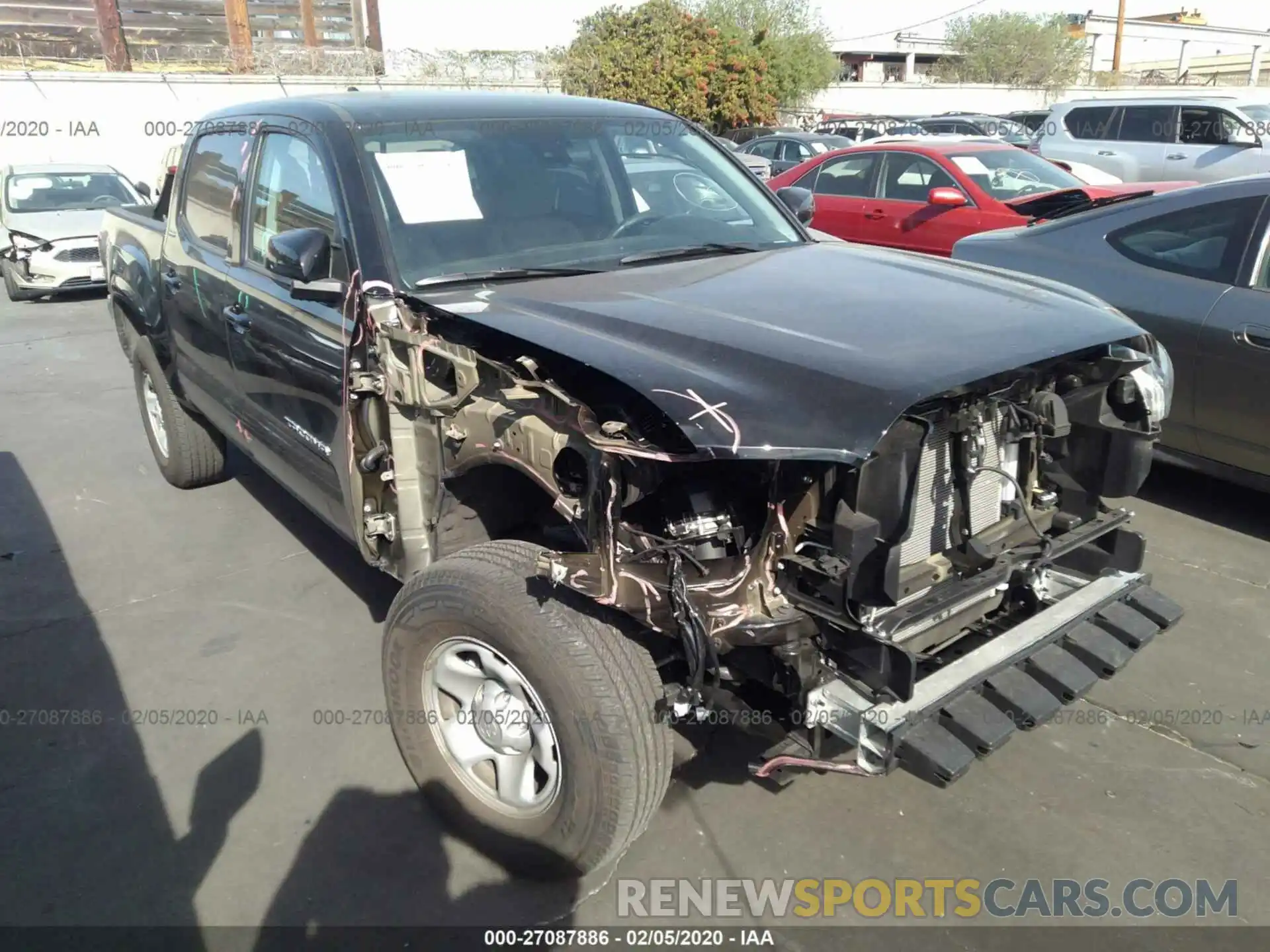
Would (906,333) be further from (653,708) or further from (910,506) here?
(653,708)

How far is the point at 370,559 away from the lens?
10.6 feet

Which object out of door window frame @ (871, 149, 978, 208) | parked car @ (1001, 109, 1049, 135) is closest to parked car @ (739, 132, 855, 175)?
door window frame @ (871, 149, 978, 208)

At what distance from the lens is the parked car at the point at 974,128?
20078mm

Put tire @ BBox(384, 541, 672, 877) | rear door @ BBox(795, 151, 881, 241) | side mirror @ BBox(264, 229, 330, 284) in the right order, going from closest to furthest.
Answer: tire @ BBox(384, 541, 672, 877) → side mirror @ BBox(264, 229, 330, 284) → rear door @ BBox(795, 151, 881, 241)

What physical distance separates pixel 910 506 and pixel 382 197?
1.90 m

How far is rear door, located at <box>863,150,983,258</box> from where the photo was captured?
8.61m

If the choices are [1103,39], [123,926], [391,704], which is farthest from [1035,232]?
[1103,39]

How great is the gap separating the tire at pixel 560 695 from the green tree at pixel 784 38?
2540cm

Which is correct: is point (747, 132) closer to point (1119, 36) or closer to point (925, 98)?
point (925, 98)

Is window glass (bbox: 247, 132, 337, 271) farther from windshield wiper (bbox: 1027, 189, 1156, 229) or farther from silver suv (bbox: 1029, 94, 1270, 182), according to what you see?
silver suv (bbox: 1029, 94, 1270, 182)

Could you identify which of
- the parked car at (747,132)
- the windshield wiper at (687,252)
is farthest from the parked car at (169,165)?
the parked car at (747,132)

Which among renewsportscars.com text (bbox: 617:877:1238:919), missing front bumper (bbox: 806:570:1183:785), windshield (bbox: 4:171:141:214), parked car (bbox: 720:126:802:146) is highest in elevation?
parked car (bbox: 720:126:802:146)

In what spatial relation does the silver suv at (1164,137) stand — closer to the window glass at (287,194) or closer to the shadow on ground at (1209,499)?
the shadow on ground at (1209,499)

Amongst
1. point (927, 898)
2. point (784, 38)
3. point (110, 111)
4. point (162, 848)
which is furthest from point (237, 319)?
point (784, 38)
